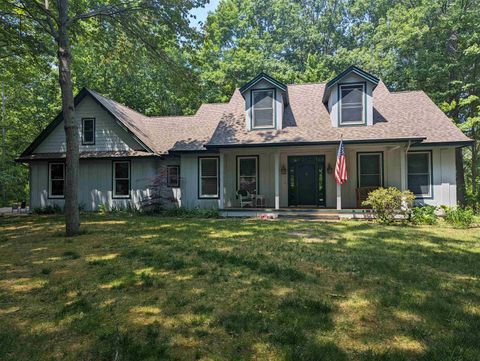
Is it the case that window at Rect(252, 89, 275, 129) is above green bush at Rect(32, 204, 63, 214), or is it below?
above

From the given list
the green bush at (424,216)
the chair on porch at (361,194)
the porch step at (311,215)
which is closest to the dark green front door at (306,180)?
the chair on porch at (361,194)

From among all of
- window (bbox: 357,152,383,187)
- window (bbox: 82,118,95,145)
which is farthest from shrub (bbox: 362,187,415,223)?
window (bbox: 82,118,95,145)

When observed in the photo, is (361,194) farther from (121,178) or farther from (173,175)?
(121,178)

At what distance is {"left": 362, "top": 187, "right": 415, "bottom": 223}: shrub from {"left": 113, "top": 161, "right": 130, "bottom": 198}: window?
11448 mm

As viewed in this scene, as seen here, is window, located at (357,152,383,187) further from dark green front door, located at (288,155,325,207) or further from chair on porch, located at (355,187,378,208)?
dark green front door, located at (288,155,325,207)

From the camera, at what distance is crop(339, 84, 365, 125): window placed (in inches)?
522

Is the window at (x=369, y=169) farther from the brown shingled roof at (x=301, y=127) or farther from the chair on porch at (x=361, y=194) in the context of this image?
the brown shingled roof at (x=301, y=127)

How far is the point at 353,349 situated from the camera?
3031 mm

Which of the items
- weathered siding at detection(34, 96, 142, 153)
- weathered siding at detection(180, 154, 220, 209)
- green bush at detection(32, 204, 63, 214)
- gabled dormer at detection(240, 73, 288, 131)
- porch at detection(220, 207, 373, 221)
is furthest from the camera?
weathered siding at detection(34, 96, 142, 153)

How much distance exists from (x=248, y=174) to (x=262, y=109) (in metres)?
3.13

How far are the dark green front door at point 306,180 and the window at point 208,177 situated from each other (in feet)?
11.7

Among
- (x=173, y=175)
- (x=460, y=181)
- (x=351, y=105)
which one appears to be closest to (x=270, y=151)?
(x=351, y=105)

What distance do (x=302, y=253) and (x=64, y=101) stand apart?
784cm

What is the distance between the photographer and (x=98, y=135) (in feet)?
→ 52.3
